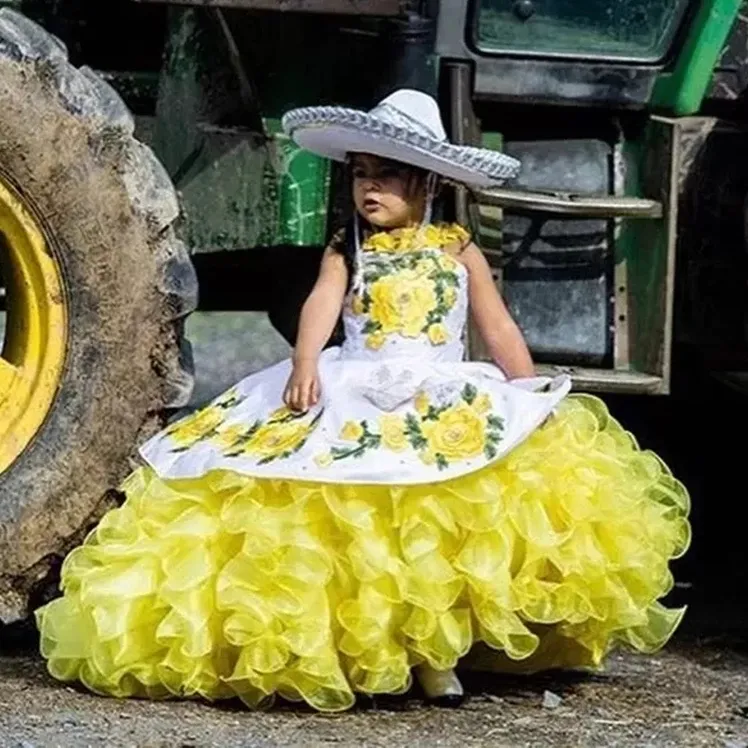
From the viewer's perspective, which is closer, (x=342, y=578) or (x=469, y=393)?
(x=342, y=578)

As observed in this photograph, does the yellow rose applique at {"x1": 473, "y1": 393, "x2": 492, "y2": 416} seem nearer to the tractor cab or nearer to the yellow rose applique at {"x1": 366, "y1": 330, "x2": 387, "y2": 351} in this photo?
the yellow rose applique at {"x1": 366, "y1": 330, "x2": 387, "y2": 351}

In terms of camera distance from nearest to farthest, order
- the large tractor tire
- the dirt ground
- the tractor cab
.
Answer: the dirt ground < the large tractor tire < the tractor cab

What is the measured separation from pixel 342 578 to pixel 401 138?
80 centimetres

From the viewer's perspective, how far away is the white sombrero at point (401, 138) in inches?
199

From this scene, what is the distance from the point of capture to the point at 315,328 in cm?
513

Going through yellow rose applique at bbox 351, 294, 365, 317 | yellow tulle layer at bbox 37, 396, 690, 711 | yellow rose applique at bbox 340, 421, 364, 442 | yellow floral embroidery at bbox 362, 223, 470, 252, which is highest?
yellow floral embroidery at bbox 362, 223, 470, 252

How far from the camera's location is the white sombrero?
5066mm

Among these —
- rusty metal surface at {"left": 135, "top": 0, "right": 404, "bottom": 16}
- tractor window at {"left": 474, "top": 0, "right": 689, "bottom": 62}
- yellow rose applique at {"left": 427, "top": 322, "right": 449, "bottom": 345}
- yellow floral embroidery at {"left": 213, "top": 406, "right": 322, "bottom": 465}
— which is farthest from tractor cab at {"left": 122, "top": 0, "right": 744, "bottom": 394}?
yellow floral embroidery at {"left": 213, "top": 406, "right": 322, "bottom": 465}

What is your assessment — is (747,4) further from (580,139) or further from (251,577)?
(251,577)

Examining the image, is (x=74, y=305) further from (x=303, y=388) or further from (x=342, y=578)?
(x=342, y=578)

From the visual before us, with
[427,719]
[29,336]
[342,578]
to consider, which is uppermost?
[29,336]

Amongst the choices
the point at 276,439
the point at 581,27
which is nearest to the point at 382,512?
the point at 276,439

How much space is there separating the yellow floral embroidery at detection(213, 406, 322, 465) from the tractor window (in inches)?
43.3

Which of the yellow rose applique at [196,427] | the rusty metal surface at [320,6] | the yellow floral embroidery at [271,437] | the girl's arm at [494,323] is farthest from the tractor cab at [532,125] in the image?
the yellow floral embroidery at [271,437]
